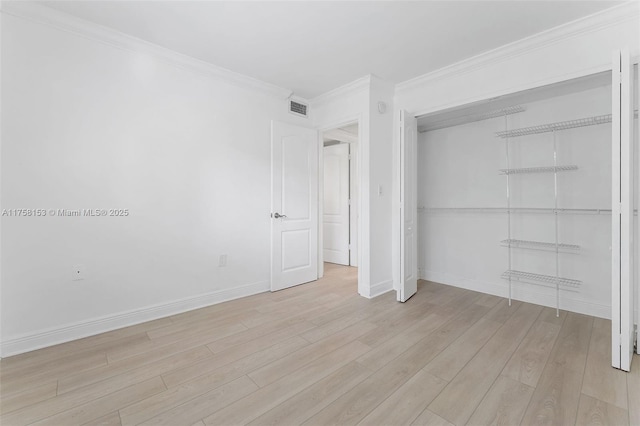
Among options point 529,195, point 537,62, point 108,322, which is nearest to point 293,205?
point 108,322

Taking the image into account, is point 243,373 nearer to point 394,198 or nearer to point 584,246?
point 394,198

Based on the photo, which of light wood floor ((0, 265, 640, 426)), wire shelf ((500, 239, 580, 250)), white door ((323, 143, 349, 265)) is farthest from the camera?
white door ((323, 143, 349, 265))

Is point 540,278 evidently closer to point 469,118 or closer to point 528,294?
point 528,294

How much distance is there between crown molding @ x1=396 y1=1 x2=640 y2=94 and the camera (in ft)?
7.14

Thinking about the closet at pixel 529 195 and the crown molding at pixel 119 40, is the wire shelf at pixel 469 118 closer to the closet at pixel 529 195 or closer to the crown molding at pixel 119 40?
the closet at pixel 529 195

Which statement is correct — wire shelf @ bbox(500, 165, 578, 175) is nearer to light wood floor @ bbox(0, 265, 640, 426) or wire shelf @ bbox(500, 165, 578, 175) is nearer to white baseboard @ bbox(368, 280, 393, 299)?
light wood floor @ bbox(0, 265, 640, 426)

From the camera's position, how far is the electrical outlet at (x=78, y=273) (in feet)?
7.84

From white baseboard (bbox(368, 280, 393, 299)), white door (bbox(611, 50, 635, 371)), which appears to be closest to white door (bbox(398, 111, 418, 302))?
white baseboard (bbox(368, 280, 393, 299))

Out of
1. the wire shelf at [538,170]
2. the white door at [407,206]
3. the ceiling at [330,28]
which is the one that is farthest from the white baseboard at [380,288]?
the ceiling at [330,28]

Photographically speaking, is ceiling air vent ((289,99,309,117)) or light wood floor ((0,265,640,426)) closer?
light wood floor ((0,265,640,426))

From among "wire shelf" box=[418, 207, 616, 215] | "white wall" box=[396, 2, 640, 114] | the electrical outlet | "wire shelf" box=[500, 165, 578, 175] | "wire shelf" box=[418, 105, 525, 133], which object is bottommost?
the electrical outlet

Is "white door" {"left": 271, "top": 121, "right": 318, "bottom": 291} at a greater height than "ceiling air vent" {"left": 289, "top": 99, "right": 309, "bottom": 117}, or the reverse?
"ceiling air vent" {"left": 289, "top": 99, "right": 309, "bottom": 117}

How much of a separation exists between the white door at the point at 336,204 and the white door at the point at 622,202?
3.68 metres

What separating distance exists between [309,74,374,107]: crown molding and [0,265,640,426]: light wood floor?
2.69m
